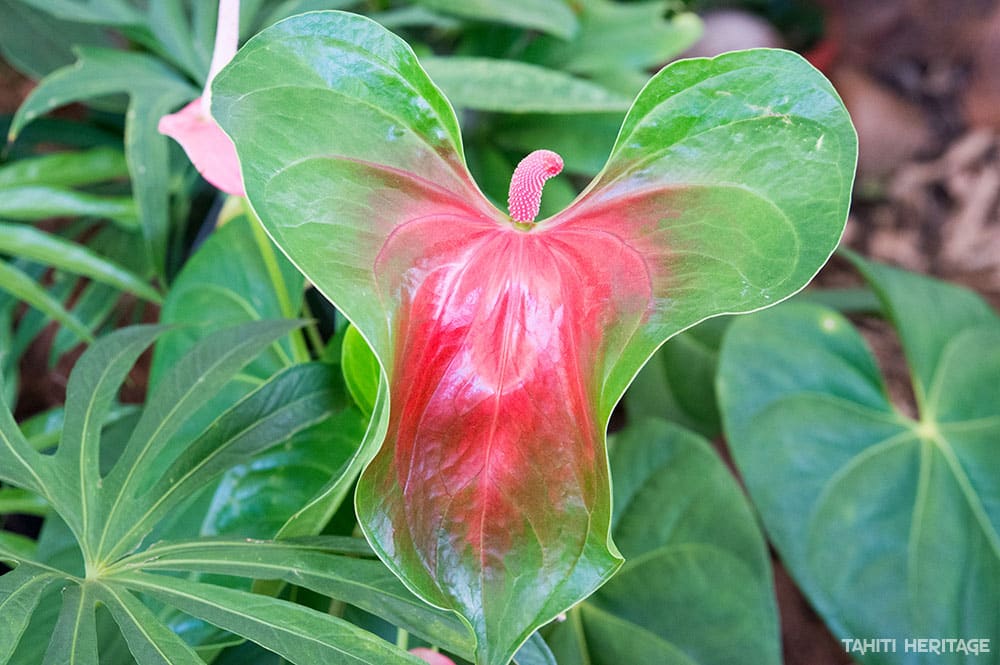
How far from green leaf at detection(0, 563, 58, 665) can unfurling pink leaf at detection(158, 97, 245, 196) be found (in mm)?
282

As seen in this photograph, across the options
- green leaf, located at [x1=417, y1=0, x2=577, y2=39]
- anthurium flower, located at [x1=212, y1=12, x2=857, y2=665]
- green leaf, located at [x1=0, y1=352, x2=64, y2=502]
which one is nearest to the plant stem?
anthurium flower, located at [x1=212, y1=12, x2=857, y2=665]

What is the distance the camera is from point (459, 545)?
440mm

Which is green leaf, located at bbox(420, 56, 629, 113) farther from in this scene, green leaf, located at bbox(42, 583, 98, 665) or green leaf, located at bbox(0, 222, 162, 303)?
green leaf, located at bbox(42, 583, 98, 665)

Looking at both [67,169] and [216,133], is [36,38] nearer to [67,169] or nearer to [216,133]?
[67,169]

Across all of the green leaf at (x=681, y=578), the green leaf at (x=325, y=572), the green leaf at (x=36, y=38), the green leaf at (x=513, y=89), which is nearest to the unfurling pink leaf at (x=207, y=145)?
the green leaf at (x=325, y=572)

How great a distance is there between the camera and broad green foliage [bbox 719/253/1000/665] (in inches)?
29.8

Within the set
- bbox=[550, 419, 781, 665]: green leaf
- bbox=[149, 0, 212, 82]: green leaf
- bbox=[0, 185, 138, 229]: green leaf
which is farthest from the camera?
bbox=[149, 0, 212, 82]: green leaf

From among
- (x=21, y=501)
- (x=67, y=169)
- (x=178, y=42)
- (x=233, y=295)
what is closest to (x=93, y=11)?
(x=178, y=42)

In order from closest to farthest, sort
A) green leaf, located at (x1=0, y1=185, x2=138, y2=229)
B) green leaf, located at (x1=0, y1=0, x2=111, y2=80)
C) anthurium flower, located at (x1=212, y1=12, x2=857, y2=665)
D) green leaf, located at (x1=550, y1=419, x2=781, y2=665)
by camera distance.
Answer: anthurium flower, located at (x1=212, y1=12, x2=857, y2=665) < green leaf, located at (x1=550, y1=419, x2=781, y2=665) < green leaf, located at (x1=0, y1=185, x2=138, y2=229) < green leaf, located at (x1=0, y1=0, x2=111, y2=80)

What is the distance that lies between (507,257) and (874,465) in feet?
1.86

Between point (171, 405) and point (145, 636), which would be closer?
point (145, 636)

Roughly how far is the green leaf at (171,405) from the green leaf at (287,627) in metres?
0.07

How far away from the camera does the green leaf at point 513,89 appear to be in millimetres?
842

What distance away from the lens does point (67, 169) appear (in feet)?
3.19
